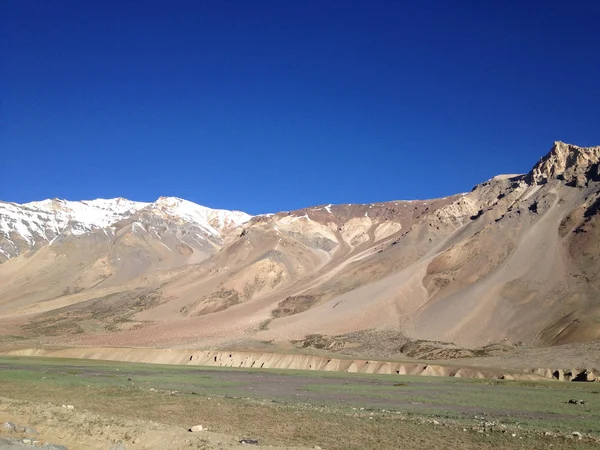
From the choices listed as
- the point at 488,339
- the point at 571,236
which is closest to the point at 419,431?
the point at 488,339

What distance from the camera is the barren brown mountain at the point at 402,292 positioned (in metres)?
85.9

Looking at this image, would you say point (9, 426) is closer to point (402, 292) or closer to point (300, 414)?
point (300, 414)

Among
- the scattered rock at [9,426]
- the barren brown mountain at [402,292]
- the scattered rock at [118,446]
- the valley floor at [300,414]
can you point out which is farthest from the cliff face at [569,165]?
the scattered rock at [9,426]

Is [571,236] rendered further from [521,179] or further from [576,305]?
[521,179]

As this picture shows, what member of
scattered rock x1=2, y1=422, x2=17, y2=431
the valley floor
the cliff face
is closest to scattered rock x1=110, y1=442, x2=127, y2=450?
the valley floor

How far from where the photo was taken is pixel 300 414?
26.3m

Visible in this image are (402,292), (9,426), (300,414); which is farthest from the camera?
(402,292)

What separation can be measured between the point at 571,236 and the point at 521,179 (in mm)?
47708

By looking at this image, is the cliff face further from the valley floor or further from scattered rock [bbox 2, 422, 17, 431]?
A: scattered rock [bbox 2, 422, 17, 431]

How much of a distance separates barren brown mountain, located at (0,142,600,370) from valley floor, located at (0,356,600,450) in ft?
128

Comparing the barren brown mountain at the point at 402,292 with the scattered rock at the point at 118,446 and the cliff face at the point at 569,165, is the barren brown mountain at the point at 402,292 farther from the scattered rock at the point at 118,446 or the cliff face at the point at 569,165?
the scattered rock at the point at 118,446

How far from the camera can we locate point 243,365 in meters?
74.8

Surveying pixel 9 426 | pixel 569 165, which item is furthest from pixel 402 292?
pixel 9 426

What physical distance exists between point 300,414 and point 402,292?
79253 millimetres
